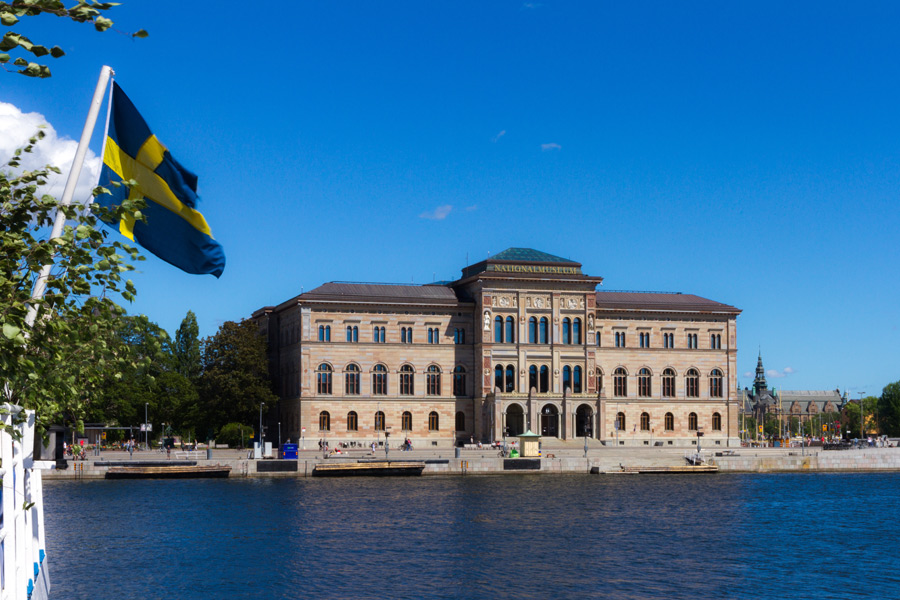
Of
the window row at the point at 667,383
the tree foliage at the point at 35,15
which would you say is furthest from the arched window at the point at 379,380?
the tree foliage at the point at 35,15

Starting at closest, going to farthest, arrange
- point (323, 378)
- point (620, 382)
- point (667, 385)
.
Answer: point (323, 378) < point (620, 382) < point (667, 385)

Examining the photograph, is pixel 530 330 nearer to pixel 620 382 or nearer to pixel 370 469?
pixel 620 382

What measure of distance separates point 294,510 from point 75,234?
41066mm

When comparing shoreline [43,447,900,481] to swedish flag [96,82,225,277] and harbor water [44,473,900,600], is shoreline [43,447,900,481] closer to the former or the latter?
harbor water [44,473,900,600]

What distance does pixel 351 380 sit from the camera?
95.1 metres

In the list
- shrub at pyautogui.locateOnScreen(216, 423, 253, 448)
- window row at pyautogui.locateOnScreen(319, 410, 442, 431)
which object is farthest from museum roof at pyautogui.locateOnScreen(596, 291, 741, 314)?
shrub at pyautogui.locateOnScreen(216, 423, 253, 448)

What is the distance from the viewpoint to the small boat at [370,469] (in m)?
72.6

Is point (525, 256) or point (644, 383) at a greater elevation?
point (525, 256)

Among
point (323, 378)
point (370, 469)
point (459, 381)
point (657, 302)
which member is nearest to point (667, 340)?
point (657, 302)

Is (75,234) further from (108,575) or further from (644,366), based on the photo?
(644,366)

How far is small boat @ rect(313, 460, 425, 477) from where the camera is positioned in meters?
72.6

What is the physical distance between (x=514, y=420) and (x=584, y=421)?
21.6 feet

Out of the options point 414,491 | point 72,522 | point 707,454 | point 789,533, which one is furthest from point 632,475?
point 72,522

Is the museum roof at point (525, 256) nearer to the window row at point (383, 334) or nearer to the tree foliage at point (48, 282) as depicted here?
the window row at point (383, 334)
